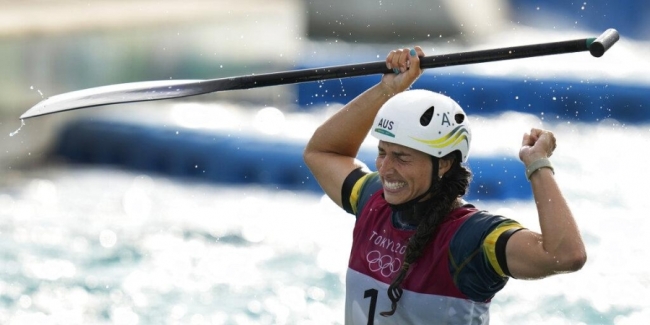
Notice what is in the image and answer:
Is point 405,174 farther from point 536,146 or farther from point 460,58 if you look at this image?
point 460,58

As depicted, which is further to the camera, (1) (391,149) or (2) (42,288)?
(2) (42,288)

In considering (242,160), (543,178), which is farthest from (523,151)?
(242,160)

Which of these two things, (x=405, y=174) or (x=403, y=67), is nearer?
(x=405, y=174)

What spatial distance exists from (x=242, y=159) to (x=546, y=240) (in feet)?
19.4

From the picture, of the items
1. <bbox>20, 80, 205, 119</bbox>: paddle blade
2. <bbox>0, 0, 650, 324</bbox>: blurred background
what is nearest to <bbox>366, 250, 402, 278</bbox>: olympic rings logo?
<bbox>20, 80, 205, 119</bbox>: paddle blade

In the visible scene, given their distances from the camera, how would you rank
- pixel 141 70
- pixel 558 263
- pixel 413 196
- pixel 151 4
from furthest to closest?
pixel 151 4, pixel 141 70, pixel 413 196, pixel 558 263

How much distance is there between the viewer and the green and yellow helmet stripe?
89.3 inches

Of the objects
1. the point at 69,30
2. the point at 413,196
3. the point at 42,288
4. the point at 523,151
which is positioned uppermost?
the point at 523,151

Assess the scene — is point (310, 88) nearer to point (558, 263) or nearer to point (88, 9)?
point (88, 9)

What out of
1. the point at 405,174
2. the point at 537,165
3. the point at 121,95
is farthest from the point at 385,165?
the point at 121,95

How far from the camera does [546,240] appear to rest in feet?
6.51

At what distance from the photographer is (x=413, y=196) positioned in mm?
2285

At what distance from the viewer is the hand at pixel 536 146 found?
209cm

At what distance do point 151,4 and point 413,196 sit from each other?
8.21 metres
